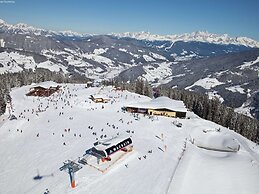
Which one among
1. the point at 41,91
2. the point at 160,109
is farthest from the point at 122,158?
the point at 41,91

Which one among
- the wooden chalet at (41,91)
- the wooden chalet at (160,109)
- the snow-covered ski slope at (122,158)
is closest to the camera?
the snow-covered ski slope at (122,158)

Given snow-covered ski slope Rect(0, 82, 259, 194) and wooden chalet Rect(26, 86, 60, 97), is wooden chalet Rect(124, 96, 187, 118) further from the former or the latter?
wooden chalet Rect(26, 86, 60, 97)

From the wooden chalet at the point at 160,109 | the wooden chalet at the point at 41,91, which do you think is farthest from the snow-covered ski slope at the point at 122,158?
the wooden chalet at the point at 41,91

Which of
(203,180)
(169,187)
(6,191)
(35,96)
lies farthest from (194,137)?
(35,96)

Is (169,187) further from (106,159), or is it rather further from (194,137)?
(194,137)

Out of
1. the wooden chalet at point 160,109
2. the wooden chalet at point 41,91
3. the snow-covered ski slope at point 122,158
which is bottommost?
the snow-covered ski slope at point 122,158

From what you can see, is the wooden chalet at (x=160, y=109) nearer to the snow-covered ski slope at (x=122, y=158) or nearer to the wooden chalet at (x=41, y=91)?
the snow-covered ski slope at (x=122, y=158)

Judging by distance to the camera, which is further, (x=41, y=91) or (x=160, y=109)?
(x=41, y=91)

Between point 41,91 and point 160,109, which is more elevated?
point 41,91

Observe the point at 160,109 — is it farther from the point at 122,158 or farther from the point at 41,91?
the point at 41,91
